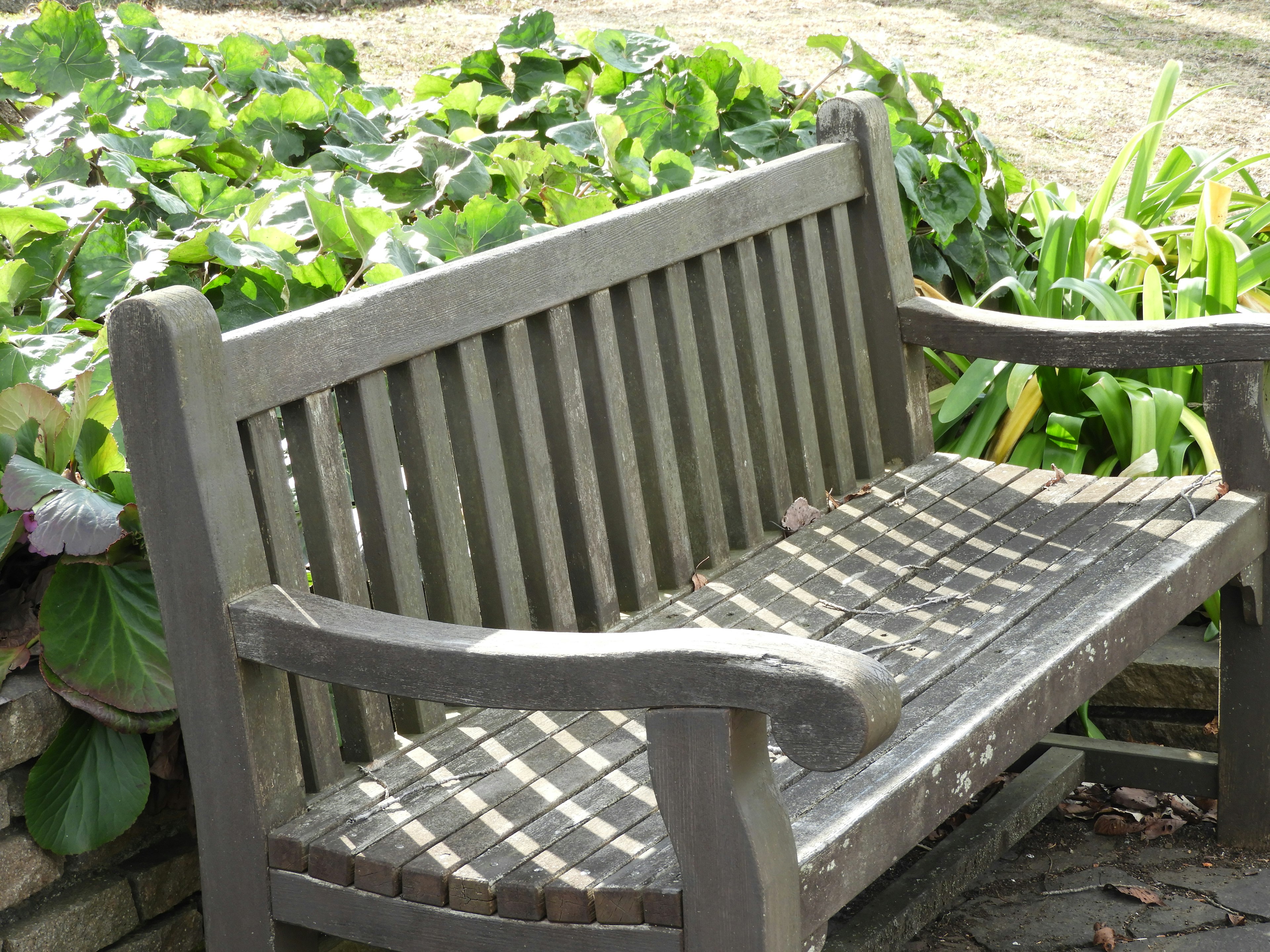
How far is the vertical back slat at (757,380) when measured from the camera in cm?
212

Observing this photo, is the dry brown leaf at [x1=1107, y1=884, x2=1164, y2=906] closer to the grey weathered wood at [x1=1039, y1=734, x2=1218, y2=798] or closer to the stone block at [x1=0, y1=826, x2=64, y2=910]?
the grey weathered wood at [x1=1039, y1=734, x2=1218, y2=798]

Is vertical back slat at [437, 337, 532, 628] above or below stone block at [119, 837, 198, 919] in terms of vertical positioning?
above

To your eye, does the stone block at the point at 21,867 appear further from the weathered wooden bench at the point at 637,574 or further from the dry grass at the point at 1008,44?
the dry grass at the point at 1008,44

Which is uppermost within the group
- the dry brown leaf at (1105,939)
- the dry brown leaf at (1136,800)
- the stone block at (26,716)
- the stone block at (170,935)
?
the stone block at (26,716)

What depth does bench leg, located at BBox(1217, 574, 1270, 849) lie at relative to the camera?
2.18m

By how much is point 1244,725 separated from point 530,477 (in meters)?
1.30

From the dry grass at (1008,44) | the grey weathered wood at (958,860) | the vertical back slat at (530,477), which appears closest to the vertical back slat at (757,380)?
the vertical back slat at (530,477)

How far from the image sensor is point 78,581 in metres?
1.56

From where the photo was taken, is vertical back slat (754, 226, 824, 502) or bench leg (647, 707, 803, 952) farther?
vertical back slat (754, 226, 824, 502)

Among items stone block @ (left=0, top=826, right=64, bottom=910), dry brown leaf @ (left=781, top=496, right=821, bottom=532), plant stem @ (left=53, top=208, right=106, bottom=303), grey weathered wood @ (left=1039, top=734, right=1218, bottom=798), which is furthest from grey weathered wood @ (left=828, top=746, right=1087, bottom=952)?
plant stem @ (left=53, top=208, right=106, bottom=303)

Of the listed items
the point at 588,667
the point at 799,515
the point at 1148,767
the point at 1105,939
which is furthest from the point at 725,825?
the point at 1148,767

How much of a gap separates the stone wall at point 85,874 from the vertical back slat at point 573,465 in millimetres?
570

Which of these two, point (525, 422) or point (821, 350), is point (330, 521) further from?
point (821, 350)

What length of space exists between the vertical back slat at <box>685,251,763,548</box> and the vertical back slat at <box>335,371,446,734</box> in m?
0.63
